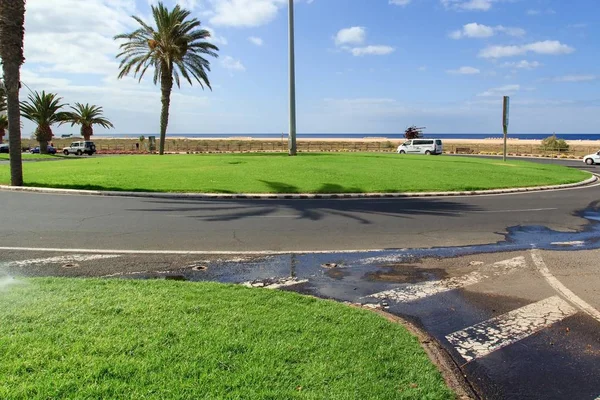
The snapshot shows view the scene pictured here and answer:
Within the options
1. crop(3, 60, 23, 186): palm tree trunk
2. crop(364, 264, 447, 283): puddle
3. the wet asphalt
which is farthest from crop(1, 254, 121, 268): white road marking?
crop(3, 60, 23, 186): palm tree trunk

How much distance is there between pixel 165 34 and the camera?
38062 mm

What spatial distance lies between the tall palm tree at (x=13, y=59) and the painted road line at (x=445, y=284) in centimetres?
1740

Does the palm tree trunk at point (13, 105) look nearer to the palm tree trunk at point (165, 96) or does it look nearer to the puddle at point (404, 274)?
the puddle at point (404, 274)

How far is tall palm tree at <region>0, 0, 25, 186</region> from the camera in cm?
1723

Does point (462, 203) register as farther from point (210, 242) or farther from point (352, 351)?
point (352, 351)

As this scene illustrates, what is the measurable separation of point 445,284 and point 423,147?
44.9 m

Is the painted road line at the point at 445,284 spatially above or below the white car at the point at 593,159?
below

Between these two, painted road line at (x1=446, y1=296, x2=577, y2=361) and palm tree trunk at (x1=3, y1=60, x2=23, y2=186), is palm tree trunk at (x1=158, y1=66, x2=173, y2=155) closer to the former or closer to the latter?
palm tree trunk at (x1=3, y1=60, x2=23, y2=186)

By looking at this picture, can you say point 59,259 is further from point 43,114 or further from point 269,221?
point 43,114

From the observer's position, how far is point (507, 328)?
16.1 feet

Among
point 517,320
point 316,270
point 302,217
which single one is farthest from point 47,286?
point 302,217

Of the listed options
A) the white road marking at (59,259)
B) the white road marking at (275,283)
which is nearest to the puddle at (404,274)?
the white road marking at (275,283)

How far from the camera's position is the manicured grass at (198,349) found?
3.23 metres

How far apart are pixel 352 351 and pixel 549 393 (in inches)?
61.5
